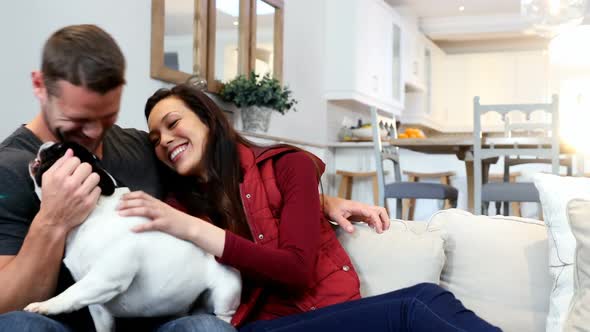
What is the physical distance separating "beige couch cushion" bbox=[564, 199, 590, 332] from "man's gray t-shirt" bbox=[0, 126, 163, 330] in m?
0.92

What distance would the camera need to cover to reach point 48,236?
1.17m

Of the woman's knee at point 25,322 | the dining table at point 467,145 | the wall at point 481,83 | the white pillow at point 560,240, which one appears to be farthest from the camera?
the wall at point 481,83

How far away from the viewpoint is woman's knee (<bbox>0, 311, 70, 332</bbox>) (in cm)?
107

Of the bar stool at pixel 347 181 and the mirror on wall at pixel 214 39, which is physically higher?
the mirror on wall at pixel 214 39

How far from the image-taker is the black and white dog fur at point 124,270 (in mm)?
1191

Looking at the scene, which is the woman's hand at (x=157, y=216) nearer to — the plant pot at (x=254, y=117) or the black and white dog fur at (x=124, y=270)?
the black and white dog fur at (x=124, y=270)

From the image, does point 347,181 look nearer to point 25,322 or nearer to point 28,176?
point 28,176

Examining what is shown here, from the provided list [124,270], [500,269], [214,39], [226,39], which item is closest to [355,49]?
[226,39]

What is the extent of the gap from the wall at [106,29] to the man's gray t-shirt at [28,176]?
433 mm

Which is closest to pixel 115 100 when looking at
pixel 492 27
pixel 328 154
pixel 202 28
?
pixel 202 28

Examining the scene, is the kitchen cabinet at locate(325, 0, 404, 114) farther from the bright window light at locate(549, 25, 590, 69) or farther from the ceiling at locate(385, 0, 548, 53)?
the bright window light at locate(549, 25, 590, 69)

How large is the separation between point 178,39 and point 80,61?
2552 mm

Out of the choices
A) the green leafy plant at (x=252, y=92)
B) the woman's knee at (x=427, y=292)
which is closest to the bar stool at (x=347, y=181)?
the green leafy plant at (x=252, y=92)

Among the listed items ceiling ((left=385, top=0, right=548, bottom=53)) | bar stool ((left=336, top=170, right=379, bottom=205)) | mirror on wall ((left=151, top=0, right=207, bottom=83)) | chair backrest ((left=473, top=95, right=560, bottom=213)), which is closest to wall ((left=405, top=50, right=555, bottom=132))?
ceiling ((left=385, top=0, right=548, bottom=53))
